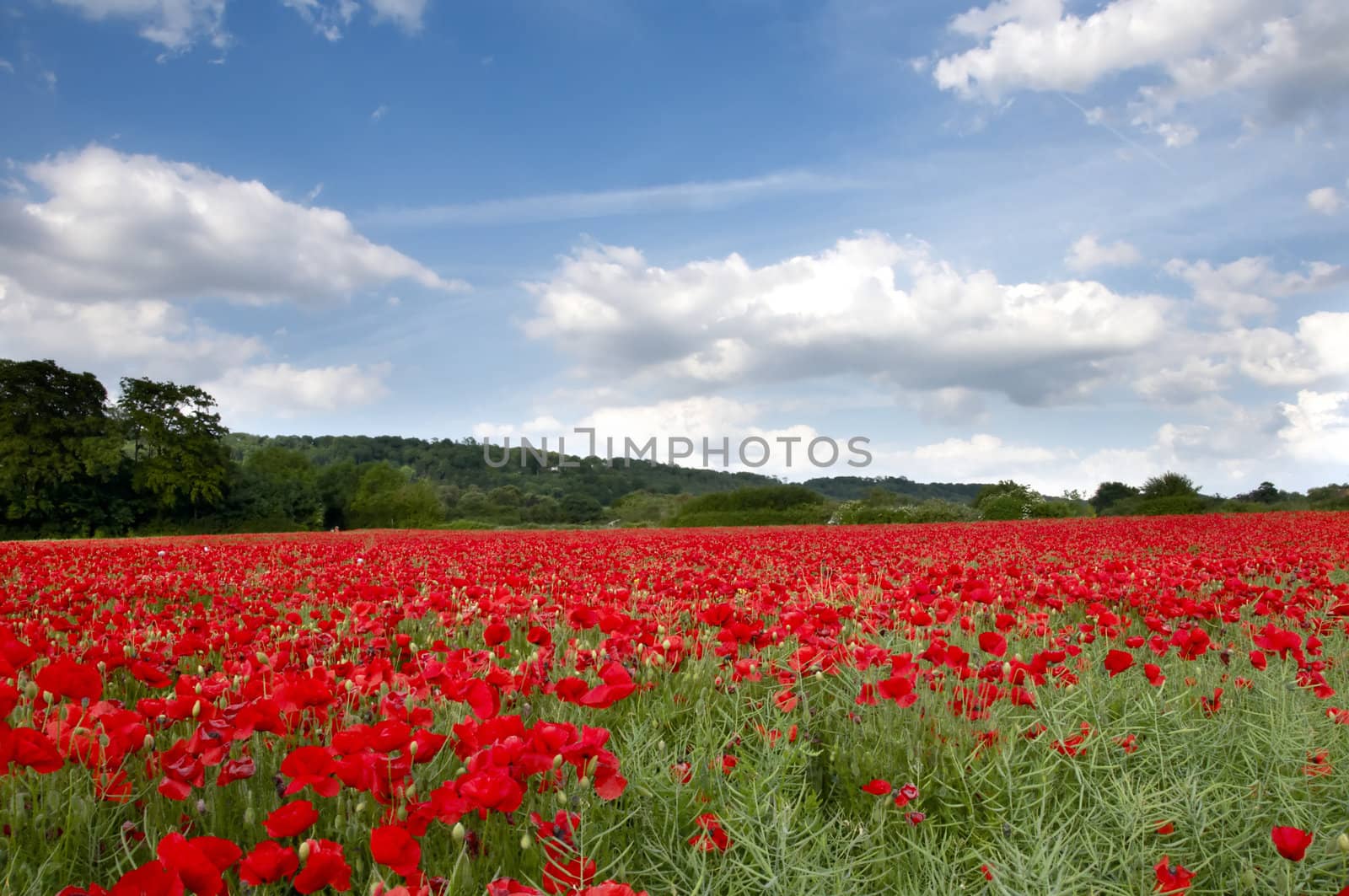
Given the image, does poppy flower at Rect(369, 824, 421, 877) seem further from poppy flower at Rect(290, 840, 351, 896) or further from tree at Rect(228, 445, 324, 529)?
tree at Rect(228, 445, 324, 529)

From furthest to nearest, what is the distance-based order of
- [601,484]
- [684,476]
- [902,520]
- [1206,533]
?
1. [684,476]
2. [601,484]
3. [902,520]
4. [1206,533]

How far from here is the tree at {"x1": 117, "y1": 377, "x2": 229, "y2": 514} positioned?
133 feet

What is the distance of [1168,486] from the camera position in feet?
143

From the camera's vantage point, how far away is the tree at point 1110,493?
5169 cm

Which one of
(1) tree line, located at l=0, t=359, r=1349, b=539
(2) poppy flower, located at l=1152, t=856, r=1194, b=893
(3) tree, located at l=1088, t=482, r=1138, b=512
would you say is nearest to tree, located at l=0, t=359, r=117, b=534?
(1) tree line, located at l=0, t=359, r=1349, b=539

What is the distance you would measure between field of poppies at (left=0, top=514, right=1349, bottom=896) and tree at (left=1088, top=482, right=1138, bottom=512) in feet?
171

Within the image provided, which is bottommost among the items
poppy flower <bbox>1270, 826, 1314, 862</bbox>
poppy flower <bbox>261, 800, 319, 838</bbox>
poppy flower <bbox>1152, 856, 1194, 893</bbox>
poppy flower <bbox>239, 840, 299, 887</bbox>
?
poppy flower <bbox>1152, 856, 1194, 893</bbox>

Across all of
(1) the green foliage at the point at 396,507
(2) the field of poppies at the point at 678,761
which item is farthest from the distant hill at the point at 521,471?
(2) the field of poppies at the point at 678,761

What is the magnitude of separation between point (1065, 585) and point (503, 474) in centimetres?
8132

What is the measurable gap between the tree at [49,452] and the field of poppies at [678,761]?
1641 inches

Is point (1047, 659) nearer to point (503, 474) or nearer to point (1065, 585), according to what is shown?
point (1065, 585)

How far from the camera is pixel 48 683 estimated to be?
Result: 2506mm

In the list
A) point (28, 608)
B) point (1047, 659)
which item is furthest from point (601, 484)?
point (1047, 659)

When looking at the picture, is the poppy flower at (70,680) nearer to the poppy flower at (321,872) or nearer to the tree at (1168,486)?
the poppy flower at (321,872)
